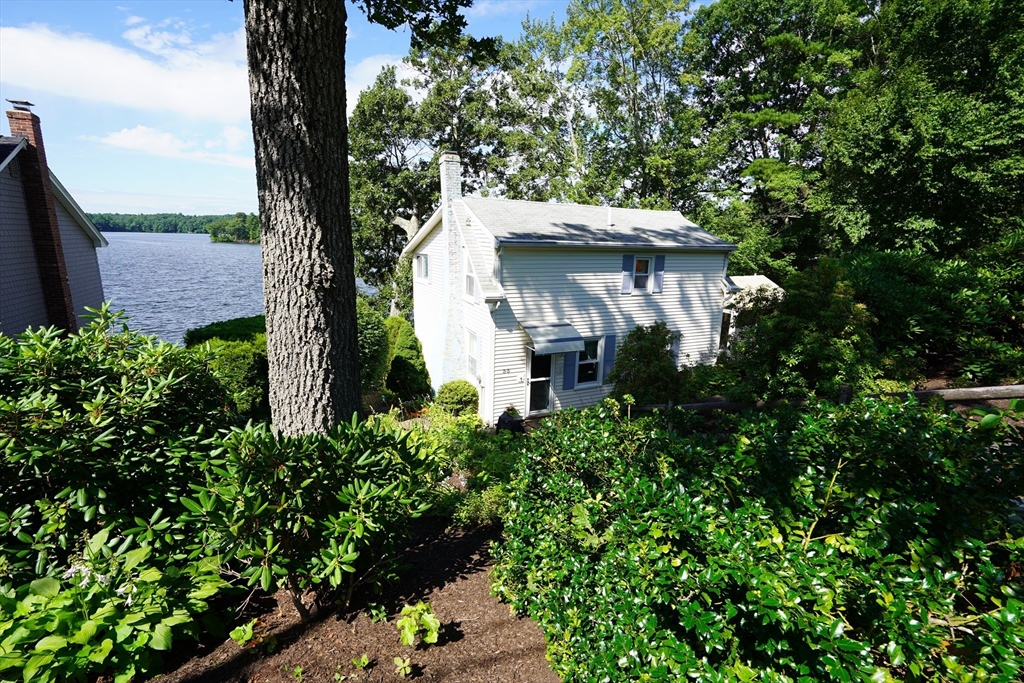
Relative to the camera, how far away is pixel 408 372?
17.6 meters

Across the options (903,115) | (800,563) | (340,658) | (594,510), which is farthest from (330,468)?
(903,115)

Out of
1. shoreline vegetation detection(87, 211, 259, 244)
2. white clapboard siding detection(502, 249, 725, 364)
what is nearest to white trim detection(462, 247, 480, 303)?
white clapboard siding detection(502, 249, 725, 364)

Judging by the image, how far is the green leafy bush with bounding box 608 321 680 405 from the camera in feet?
29.8

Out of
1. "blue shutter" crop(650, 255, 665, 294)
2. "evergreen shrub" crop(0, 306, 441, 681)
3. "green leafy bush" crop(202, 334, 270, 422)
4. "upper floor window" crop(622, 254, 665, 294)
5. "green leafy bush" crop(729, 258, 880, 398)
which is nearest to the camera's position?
"evergreen shrub" crop(0, 306, 441, 681)

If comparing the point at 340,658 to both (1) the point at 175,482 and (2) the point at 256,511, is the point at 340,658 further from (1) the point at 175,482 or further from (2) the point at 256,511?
(1) the point at 175,482

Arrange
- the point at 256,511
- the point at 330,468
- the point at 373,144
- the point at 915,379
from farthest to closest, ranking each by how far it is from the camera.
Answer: the point at 373,144 < the point at 915,379 < the point at 330,468 < the point at 256,511

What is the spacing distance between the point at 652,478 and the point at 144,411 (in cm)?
369

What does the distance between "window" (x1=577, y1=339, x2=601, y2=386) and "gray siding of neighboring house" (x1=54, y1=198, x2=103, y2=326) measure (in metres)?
14.4

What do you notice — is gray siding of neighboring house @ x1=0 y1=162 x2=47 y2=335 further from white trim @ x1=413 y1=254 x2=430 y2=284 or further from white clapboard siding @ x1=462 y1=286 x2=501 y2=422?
white trim @ x1=413 y1=254 x2=430 y2=284

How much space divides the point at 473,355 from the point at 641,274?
587 centimetres

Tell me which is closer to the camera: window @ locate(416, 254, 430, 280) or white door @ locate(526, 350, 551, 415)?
white door @ locate(526, 350, 551, 415)

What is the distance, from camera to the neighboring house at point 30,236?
1065cm

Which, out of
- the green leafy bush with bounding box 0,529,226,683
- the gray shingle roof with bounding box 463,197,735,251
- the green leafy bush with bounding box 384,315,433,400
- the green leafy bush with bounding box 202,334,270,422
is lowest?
the green leafy bush with bounding box 384,315,433,400

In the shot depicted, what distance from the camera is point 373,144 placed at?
80.6 feet
